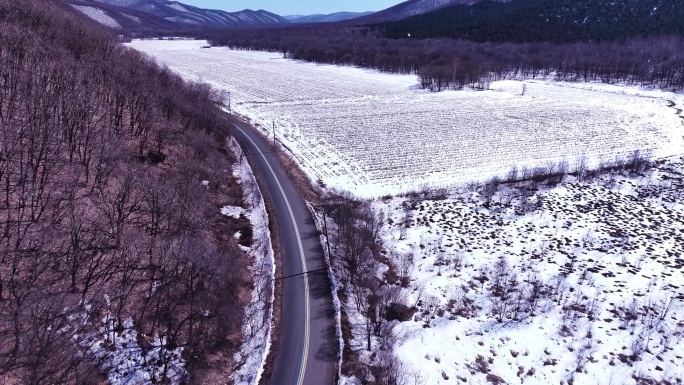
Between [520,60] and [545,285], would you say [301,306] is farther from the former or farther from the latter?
[520,60]

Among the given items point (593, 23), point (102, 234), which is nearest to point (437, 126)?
point (102, 234)

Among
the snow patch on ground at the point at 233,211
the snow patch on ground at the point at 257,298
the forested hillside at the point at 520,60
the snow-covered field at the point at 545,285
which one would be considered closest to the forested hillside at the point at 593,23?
the forested hillside at the point at 520,60

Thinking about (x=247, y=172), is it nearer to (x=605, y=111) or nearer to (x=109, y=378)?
(x=109, y=378)

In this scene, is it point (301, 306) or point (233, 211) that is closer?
point (301, 306)

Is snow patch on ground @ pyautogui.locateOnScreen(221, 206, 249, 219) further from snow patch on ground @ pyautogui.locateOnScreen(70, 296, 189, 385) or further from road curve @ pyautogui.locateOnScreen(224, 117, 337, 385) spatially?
Result: snow patch on ground @ pyautogui.locateOnScreen(70, 296, 189, 385)

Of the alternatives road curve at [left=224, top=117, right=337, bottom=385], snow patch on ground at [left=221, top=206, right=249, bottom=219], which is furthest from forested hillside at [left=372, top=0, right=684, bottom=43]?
snow patch on ground at [left=221, top=206, right=249, bottom=219]
